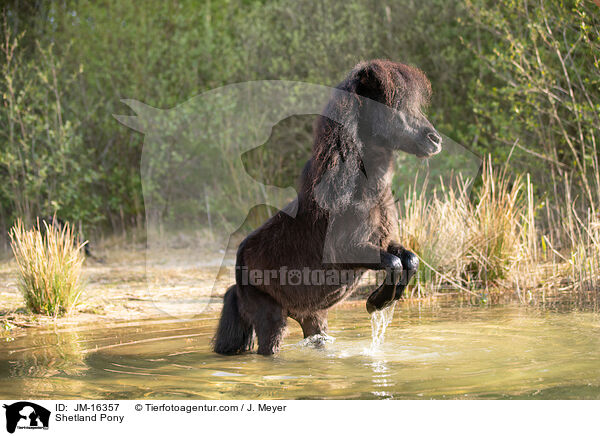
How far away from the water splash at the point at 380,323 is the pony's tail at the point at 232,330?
904 mm

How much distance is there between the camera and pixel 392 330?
4996 mm

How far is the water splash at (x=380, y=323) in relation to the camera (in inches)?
179

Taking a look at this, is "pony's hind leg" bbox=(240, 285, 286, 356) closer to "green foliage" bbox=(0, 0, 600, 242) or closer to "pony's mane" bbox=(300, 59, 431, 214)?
"pony's mane" bbox=(300, 59, 431, 214)

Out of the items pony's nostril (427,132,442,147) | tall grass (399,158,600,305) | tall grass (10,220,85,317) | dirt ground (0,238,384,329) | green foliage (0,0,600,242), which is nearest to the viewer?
pony's nostril (427,132,442,147)

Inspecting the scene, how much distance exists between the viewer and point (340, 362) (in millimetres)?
3963

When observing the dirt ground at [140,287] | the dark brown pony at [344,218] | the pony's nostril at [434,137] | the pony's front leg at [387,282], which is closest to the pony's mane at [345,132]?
the dark brown pony at [344,218]

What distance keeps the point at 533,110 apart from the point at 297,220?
6718 mm

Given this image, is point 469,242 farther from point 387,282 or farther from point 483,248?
point 387,282

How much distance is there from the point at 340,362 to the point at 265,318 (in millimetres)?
561

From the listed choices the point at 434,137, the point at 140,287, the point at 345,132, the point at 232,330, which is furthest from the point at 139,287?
the point at 434,137

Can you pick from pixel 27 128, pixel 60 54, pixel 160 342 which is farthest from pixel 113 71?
pixel 160 342
